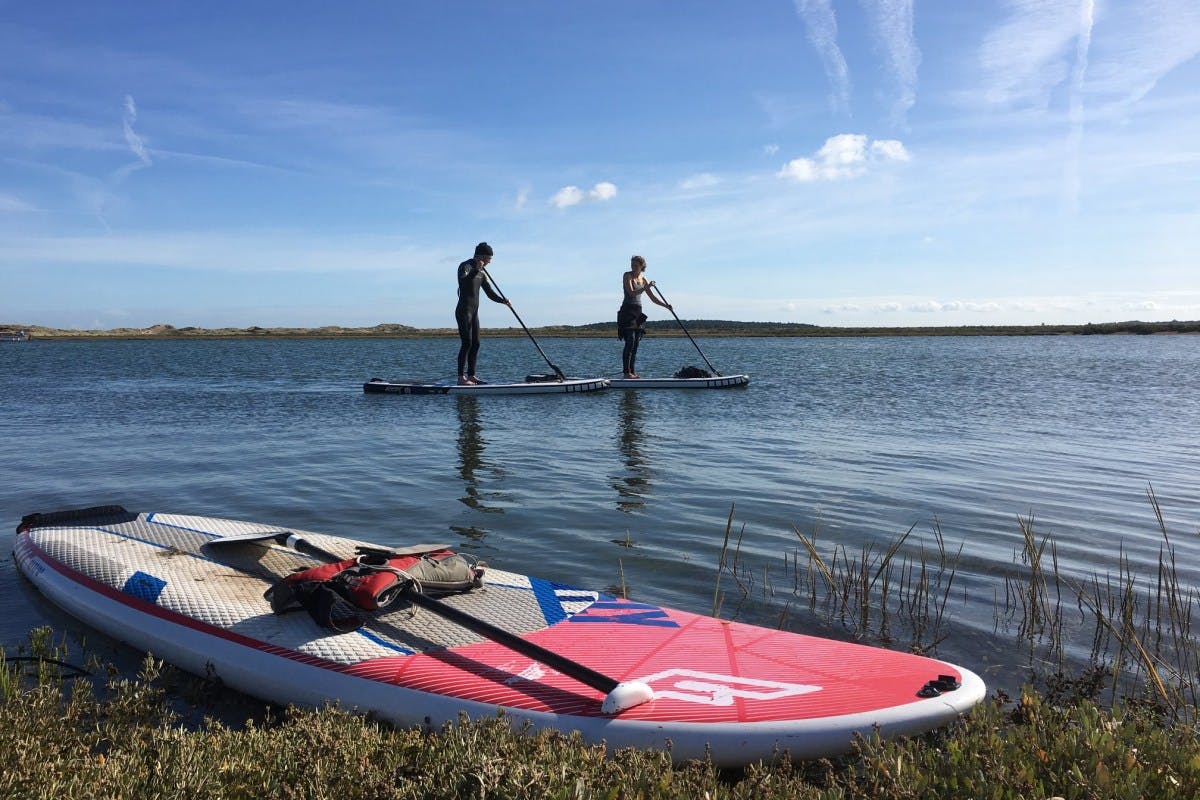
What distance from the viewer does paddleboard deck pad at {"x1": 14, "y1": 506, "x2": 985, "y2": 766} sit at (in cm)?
341

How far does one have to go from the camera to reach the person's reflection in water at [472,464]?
8547 mm

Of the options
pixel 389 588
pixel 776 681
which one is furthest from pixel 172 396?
pixel 776 681

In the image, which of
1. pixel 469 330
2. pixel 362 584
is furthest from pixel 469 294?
pixel 362 584

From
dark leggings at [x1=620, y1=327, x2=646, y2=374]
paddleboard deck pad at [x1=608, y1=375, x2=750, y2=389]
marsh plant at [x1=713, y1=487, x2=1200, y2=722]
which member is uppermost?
dark leggings at [x1=620, y1=327, x2=646, y2=374]

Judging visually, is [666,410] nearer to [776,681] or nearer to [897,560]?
[897,560]

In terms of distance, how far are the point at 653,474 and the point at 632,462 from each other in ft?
2.89

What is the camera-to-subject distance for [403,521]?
8.12 meters

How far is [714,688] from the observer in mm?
3670

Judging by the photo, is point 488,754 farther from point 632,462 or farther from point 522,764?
point 632,462

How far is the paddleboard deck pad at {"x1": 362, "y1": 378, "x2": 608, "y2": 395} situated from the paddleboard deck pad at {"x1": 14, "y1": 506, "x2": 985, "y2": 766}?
1308 cm

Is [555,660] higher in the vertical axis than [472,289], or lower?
lower

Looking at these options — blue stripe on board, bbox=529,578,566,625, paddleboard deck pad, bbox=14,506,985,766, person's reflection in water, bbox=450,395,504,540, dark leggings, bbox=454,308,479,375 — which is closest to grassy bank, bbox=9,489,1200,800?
paddleboard deck pad, bbox=14,506,985,766

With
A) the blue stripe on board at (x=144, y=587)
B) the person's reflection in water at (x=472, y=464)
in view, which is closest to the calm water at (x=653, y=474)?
the person's reflection in water at (x=472, y=464)

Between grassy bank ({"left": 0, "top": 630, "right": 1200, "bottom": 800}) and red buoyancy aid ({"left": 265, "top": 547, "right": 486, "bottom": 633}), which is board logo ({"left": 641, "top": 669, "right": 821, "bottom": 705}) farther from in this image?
red buoyancy aid ({"left": 265, "top": 547, "right": 486, "bottom": 633})
